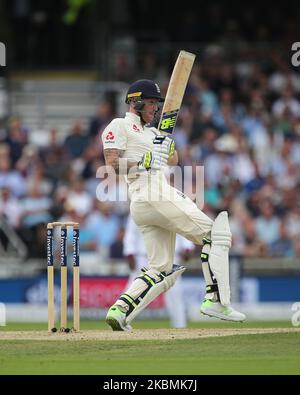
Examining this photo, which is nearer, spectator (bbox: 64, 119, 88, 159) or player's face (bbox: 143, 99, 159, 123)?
player's face (bbox: 143, 99, 159, 123)

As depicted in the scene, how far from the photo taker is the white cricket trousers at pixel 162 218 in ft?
32.3

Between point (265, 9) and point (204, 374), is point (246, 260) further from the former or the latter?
point (204, 374)

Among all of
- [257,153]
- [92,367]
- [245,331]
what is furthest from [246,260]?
[92,367]

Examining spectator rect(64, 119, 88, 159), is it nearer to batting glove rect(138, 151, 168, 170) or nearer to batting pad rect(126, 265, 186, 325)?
batting pad rect(126, 265, 186, 325)

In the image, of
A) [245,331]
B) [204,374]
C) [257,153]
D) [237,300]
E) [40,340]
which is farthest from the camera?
[257,153]

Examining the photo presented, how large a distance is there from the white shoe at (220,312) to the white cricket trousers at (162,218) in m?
0.49

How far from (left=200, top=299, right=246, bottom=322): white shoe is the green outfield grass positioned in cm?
16

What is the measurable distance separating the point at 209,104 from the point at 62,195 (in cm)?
325

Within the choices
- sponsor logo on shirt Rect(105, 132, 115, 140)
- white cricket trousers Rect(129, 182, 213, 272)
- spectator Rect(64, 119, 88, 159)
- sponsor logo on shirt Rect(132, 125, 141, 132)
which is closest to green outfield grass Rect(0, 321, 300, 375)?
white cricket trousers Rect(129, 182, 213, 272)

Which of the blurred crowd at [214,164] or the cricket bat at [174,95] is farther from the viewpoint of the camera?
the blurred crowd at [214,164]

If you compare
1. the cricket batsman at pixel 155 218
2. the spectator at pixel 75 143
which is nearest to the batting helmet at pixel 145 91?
the cricket batsman at pixel 155 218

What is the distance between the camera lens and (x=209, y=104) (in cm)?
1922

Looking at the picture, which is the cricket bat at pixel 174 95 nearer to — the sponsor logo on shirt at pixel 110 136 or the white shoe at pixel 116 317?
the sponsor logo on shirt at pixel 110 136

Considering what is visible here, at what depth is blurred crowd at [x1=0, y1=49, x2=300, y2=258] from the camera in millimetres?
17047
